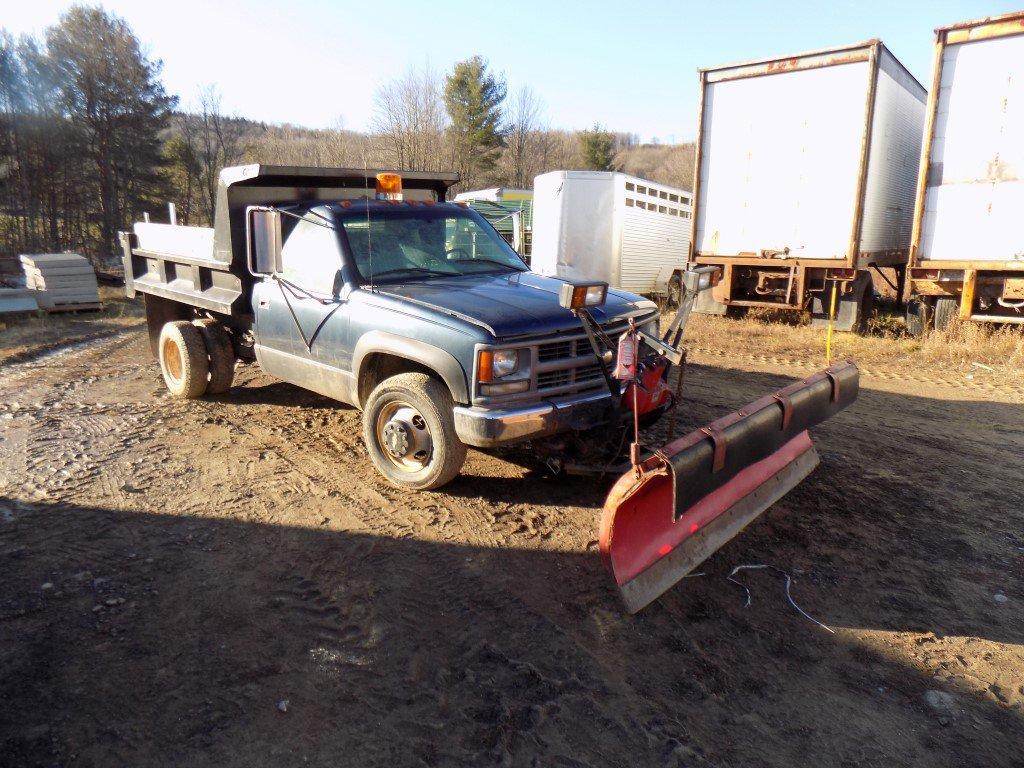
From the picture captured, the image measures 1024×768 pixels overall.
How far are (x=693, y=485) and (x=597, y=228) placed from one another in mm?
12149

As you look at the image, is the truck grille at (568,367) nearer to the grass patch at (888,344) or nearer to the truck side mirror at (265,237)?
the truck side mirror at (265,237)

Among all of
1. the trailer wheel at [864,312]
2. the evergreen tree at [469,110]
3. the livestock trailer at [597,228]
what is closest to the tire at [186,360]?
the livestock trailer at [597,228]

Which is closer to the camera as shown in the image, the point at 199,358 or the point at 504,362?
the point at 504,362

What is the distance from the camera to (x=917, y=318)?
10.8 metres

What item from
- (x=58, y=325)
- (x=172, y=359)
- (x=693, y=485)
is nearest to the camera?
(x=693, y=485)

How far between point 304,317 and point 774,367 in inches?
249

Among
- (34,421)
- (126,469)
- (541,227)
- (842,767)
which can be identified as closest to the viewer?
(842,767)

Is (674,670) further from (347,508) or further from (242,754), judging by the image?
(347,508)

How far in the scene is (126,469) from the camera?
539cm

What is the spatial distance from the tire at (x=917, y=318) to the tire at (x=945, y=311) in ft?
0.55

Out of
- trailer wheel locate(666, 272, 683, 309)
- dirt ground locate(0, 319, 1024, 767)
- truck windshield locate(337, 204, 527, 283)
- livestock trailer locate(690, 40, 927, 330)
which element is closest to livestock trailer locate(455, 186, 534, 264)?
trailer wheel locate(666, 272, 683, 309)

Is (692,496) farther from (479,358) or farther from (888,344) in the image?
(888,344)

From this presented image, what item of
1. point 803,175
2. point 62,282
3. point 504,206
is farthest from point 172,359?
point 504,206

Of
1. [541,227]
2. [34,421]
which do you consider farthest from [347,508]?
[541,227]
